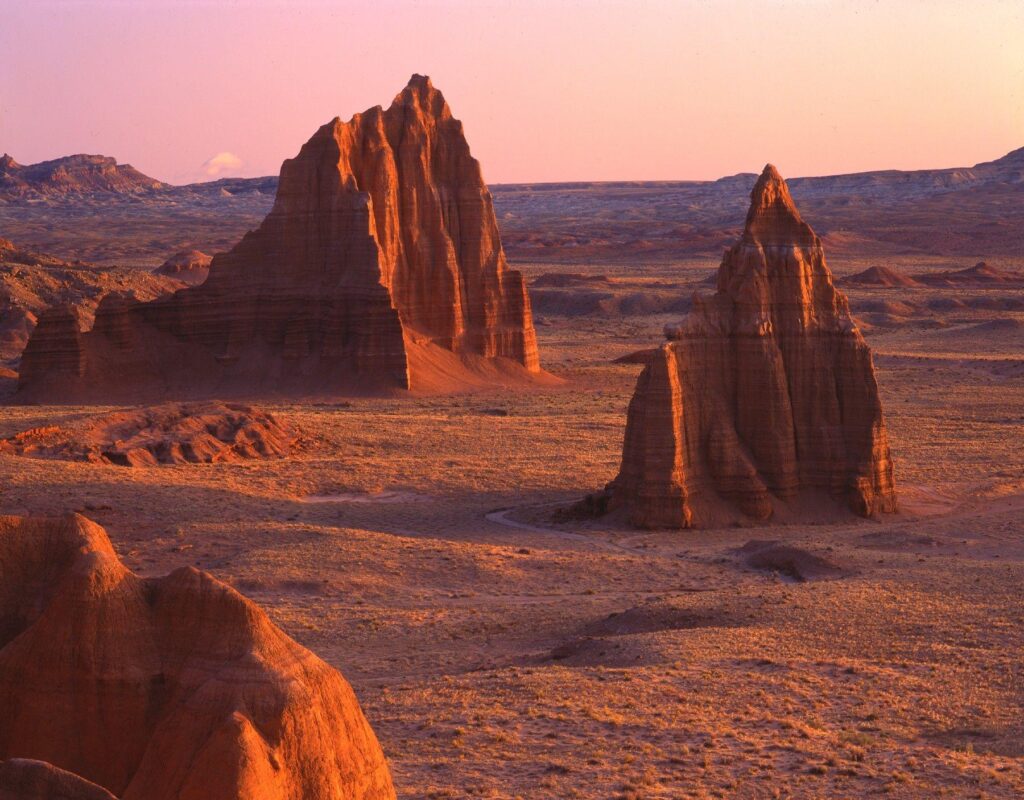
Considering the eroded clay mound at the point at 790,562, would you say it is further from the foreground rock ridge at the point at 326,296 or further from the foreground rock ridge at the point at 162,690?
the foreground rock ridge at the point at 326,296

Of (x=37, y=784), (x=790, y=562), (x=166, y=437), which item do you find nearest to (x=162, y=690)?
(x=37, y=784)

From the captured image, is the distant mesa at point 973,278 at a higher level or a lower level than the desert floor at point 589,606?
higher

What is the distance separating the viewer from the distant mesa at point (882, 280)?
338ft

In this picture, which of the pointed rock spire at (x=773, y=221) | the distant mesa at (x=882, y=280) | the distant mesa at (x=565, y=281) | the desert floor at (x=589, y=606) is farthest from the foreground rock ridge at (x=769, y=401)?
the distant mesa at (x=882, y=280)

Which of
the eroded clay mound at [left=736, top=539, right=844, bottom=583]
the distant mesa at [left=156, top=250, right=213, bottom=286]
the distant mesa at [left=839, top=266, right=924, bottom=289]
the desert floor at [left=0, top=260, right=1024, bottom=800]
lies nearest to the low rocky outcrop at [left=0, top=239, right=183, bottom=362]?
the distant mesa at [left=156, top=250, right=213, bottom=286]

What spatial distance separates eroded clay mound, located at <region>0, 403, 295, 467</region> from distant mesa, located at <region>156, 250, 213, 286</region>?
182 ft

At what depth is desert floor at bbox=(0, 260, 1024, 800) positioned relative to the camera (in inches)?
540

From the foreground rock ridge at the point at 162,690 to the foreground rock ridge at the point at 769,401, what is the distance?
17.5m

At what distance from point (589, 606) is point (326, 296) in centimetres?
2772

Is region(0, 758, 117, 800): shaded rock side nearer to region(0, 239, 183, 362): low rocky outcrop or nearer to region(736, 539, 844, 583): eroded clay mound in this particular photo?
region(736, 539, 844, 583): eroded clay mound

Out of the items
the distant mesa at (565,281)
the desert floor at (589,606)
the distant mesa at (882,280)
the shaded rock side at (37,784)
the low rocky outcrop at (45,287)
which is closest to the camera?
the shaded rock side at (37,784)

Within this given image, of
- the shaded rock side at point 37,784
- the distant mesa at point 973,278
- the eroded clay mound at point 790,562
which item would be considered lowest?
the eroded clay mound at point 790,562

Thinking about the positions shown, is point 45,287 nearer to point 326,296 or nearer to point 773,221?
point 326,296

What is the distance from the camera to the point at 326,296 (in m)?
47.2
